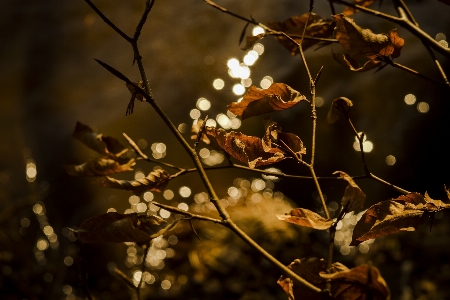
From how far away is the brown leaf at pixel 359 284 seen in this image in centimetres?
42

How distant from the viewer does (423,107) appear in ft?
7.33

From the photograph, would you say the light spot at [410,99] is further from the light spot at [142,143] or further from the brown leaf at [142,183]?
the brown leaf at [142,183]

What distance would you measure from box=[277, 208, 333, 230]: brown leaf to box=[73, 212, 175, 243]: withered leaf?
16 centimetres

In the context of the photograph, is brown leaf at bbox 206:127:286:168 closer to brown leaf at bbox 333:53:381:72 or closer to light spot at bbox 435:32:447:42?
brown leaf at bbox 333:53:381:72

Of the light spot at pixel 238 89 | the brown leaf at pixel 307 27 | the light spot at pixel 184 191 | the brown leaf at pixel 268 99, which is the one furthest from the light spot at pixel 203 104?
the brown leaf at pixel 268 99

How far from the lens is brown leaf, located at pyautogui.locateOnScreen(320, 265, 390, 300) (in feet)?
1.38

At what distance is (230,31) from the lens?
100 inches

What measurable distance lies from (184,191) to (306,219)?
220 centimetres

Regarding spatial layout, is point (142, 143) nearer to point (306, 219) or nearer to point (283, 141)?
point (283, 141)

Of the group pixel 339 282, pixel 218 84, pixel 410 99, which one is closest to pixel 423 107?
pixel 410 99

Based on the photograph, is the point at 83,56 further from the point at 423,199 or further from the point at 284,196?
the point at 423,199

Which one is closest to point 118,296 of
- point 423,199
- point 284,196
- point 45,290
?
point 45,290

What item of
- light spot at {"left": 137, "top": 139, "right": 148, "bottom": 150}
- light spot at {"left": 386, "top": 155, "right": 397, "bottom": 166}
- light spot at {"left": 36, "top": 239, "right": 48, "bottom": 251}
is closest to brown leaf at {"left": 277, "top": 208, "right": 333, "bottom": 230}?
light spot at {"left": 386, "top": 155, "right": 397, "bottom": 166}

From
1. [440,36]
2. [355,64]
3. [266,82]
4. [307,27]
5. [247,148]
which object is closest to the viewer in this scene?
[247,148]
